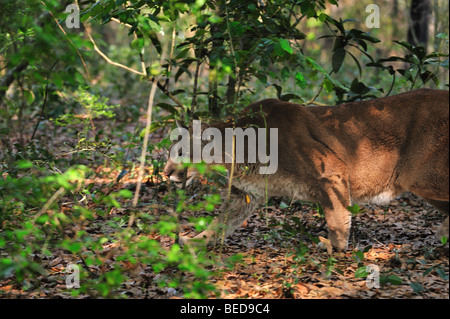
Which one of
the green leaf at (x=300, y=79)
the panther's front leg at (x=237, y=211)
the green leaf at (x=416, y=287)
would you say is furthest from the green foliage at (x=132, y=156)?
the panther's front leg at (x=237, y=211)

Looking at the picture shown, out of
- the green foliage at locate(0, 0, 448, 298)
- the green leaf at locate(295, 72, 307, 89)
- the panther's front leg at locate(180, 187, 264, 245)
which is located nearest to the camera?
the green foliage at locate(0, 0, 448, 298)

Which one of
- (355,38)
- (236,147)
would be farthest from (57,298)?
(355,38)

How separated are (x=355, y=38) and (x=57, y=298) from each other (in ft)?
16.1

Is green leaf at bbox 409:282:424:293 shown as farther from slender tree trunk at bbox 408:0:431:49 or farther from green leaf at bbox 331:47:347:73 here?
slender tree trunk at bbox 408:0:431:49

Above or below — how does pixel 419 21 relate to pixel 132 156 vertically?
above

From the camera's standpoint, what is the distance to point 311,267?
5.18 m

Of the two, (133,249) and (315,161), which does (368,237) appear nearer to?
(315,161)

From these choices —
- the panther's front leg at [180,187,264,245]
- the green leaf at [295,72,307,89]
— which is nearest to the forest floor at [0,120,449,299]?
the panther's front leg at [180,187,264,245]

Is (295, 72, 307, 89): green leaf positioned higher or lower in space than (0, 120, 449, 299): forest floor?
higher

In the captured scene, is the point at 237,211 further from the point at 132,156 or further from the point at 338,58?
the point at 132,156

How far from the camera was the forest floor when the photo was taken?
179 inches

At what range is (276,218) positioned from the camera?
6852mm

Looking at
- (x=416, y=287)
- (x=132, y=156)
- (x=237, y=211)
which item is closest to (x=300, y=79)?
(x=237, y=211)
